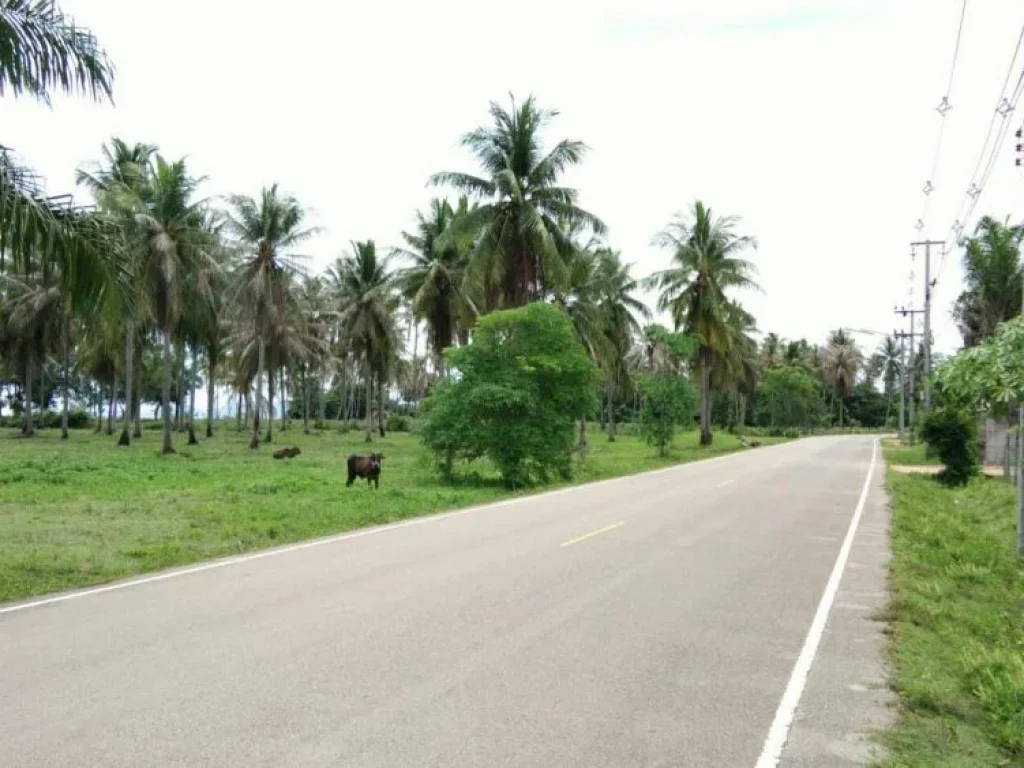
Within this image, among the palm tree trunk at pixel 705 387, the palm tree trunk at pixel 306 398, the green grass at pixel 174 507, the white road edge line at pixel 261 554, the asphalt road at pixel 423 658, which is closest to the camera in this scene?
the asphalt road at pixel 423 658

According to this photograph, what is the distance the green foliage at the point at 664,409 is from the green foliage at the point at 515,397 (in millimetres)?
15935

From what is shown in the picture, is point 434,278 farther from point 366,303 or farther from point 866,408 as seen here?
point 866,408

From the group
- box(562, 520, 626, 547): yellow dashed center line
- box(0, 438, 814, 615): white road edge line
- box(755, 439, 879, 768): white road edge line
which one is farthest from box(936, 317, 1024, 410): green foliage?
box(0, 438, 814, 615): white road edge line

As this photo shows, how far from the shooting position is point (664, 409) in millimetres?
38531

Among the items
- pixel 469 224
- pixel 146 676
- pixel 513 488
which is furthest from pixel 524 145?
pixel 146 676

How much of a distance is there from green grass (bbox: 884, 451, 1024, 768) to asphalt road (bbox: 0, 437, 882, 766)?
29.8 inches

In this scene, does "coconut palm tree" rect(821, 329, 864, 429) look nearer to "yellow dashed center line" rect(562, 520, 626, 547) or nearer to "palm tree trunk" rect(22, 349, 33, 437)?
"palm tree trunk" rect(22, 349, 33, 437)

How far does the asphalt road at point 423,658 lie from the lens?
466 cm

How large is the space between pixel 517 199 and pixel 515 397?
933cm

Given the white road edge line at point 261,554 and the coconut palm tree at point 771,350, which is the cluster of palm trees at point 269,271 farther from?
the coconut palm tree at point 771,350

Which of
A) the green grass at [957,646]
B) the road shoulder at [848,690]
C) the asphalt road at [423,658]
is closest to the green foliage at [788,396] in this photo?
the green grass at [957,646]

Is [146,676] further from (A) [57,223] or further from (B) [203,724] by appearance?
(A) [57,223]

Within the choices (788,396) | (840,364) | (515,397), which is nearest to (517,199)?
(515,397)

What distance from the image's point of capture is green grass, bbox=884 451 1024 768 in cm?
491
